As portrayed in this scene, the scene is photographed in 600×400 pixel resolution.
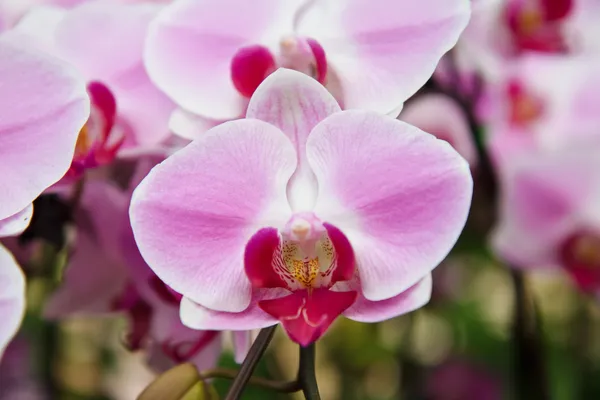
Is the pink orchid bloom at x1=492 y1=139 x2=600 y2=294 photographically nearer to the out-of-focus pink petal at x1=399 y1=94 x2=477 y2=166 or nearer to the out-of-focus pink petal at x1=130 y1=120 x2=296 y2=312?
the out-of-focus pink petal at x1=399 y1=94 x2=477 y2=166

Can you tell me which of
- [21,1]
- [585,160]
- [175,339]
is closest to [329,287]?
[175,339]

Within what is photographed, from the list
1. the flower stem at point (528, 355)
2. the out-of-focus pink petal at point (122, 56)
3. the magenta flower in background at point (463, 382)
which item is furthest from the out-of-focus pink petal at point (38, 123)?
the magenta flower in background at point (463, 382)

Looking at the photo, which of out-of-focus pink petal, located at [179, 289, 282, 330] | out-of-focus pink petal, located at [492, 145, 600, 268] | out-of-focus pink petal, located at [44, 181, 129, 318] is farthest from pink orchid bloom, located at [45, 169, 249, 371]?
out-of-focus pink petal, located at [492, 145, 600, 268]

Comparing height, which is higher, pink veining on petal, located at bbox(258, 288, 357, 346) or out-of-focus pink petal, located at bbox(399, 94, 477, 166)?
pink veining on petal, located at bbox(258, 288, 357, 346)

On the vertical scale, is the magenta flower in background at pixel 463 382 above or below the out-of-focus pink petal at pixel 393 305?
below

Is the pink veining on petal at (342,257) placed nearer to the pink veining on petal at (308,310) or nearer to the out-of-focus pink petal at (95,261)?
the pink veining on petal at (308,310)

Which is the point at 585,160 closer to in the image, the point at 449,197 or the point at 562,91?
the point at 562,91
